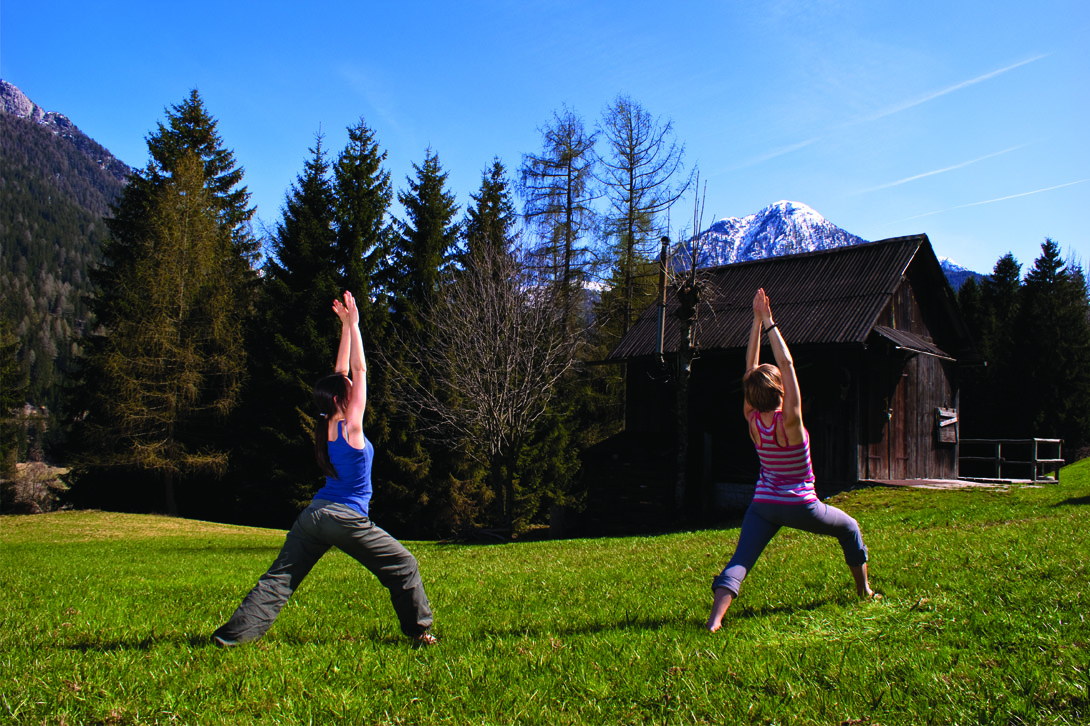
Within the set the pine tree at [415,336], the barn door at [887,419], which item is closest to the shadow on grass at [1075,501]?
the barn door at [887,419]

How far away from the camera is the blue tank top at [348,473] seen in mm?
4664

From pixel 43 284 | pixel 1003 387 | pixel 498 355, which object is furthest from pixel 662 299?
pixel 43 284

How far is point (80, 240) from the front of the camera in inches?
7500

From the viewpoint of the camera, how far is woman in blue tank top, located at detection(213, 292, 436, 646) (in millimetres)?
4605

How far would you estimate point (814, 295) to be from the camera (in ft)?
71.4

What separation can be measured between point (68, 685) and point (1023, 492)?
18.8m

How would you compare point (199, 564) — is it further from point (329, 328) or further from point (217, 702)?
point (329, 328)

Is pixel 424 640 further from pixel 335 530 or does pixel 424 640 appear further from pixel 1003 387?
pixel 1003 387

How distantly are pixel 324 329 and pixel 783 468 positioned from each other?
2952 cm

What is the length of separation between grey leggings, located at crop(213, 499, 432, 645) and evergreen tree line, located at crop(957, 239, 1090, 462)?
4233 centimetres

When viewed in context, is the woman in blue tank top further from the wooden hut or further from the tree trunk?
the tree trunk

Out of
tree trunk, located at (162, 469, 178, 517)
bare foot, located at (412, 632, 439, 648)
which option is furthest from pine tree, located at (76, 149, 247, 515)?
bare foot, located at (412, 632, 439, 648)

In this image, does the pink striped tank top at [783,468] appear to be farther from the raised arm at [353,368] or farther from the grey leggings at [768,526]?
the raised arm at [353,368]

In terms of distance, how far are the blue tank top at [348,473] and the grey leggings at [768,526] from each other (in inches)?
98.8
